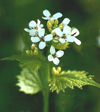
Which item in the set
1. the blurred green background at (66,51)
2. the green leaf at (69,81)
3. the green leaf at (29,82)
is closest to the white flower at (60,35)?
the green leaf at (69,81)

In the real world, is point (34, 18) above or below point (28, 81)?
above

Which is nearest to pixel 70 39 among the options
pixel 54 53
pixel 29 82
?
pixel 54 53

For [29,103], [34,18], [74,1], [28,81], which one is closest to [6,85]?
[29,103]

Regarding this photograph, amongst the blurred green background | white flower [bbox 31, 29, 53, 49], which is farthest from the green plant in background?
the blurred green background

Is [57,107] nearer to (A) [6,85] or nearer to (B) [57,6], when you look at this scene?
(A) [6,85]

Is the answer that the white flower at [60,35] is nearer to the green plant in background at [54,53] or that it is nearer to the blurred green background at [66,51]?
the green plant in background at [54,53]

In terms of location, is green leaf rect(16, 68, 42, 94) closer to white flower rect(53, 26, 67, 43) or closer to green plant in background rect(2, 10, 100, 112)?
green plant in background rect(2, 10, 100, 112)

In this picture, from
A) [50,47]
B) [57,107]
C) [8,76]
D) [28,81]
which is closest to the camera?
[50,47]
